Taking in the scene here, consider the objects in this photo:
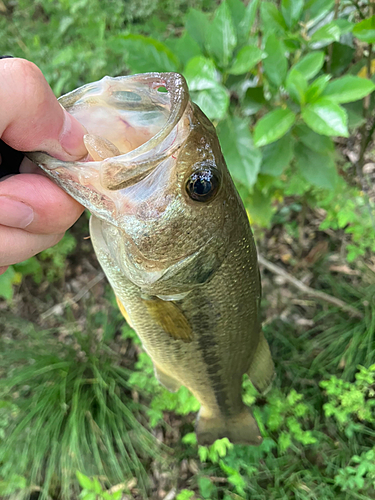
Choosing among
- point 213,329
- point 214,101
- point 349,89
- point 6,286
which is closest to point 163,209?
point 213,329

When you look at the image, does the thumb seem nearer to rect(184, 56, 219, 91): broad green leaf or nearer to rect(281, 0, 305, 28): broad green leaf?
rect(184, 56, 219, 91): broad green leaf

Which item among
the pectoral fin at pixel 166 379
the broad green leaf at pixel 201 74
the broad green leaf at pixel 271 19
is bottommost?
the pectoral fin at pixel 166 379

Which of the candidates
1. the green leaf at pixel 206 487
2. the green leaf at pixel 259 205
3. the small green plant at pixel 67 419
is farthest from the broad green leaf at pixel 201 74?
the green leaf at pixel 206 487

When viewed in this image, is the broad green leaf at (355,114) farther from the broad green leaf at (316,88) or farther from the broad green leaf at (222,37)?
the broad green leaf at (222,37)

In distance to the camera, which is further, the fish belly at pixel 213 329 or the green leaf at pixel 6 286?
the green leaf at pixel 6 286

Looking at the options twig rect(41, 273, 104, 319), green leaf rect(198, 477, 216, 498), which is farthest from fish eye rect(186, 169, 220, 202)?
twig rect(41, 273, 104, 319)

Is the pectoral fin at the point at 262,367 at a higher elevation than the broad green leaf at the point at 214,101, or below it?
below

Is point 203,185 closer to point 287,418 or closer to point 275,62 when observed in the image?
point 275,62

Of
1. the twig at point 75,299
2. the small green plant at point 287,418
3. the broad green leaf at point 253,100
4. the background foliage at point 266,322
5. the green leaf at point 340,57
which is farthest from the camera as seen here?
the twig at point 75,299

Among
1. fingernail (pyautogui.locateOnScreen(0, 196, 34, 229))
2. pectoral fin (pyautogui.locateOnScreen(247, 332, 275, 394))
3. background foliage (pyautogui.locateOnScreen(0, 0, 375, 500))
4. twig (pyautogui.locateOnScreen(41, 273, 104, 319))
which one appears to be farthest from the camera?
twig (pyautogui.locateOnScreen(41, 273, 104, 319))
